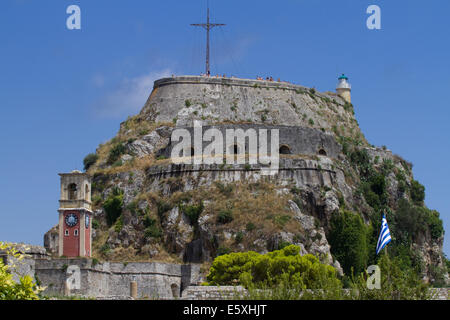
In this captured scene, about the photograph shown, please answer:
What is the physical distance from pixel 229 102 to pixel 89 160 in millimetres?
14378

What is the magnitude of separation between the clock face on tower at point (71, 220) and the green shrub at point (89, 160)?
17511 millimetres

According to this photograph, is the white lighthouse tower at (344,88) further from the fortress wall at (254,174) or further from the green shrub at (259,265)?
the green shrub at (259,265)

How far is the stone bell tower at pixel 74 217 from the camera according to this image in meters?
66.4

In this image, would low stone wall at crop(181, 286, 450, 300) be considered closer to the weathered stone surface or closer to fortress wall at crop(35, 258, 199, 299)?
fortress wall at crop(35, 258, 199, 299)

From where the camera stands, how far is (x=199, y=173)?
76.2 metres

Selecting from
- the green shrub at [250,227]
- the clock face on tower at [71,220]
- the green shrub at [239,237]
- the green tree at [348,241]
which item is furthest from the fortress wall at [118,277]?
the green tree at [348,241]

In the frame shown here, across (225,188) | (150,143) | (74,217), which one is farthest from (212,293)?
(150,143)

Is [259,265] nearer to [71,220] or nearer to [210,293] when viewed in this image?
[71,220]

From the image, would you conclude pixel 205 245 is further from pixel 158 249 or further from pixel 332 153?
pixel 332 153

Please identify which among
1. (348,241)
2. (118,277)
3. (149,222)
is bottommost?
(118,277)

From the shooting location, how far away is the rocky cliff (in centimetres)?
7031

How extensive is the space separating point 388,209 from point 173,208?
20538 millimetres
